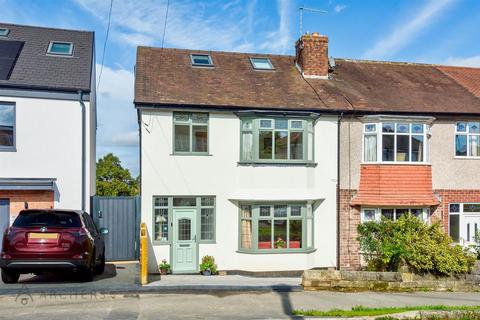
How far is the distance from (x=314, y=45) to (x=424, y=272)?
30.2 feet

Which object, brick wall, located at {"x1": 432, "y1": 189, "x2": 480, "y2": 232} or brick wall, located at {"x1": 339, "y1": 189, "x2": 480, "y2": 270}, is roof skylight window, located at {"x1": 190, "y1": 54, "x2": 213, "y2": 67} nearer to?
brick wall, located at {"x1": 339, "y1": 189, "x2": 480, "y2": 270}

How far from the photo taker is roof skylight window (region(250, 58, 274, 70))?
1934cm

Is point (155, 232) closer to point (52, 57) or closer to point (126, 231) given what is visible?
point (126, 231)

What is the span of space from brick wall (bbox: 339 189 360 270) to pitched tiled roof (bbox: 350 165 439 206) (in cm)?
25

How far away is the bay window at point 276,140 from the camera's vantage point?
637 inches

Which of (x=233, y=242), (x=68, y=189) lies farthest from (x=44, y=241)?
(x=233, y=242)

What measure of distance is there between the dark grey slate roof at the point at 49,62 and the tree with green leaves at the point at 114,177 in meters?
22.1

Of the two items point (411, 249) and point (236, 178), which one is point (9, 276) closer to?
point (236, 178)

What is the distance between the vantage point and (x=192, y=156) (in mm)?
15914

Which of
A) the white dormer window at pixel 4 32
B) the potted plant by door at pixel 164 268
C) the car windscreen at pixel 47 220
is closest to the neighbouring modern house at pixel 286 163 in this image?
the potted plant by door at pixel 164 268

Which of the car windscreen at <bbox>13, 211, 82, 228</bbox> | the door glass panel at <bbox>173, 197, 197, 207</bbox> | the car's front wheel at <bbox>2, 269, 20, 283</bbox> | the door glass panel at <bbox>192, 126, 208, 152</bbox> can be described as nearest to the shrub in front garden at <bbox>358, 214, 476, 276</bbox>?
the door glass panel at <bbox>173, 197, 197, 207</bbox>

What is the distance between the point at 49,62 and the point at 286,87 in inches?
309

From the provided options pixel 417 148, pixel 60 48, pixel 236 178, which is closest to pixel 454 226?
pixel 417 148

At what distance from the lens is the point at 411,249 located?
14352 mm
